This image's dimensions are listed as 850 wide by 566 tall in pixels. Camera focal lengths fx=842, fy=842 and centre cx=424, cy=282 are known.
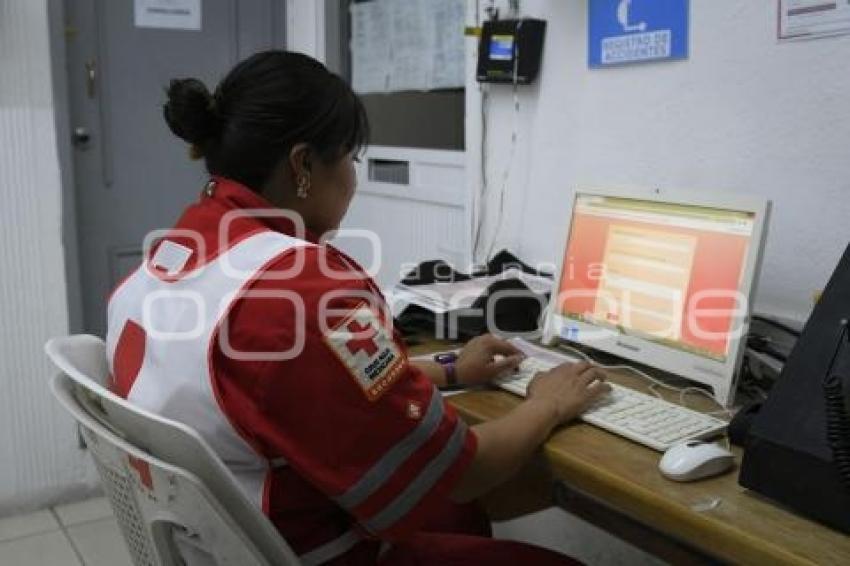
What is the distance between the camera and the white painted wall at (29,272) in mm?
2441

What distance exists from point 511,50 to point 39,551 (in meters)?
1.94

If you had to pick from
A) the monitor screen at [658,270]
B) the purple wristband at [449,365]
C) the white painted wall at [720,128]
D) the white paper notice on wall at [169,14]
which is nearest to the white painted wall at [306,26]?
the white paper notice on wall at [169,14]

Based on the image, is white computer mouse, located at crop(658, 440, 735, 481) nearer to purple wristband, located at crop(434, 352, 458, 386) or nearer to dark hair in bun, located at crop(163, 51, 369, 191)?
purple wristband, located at crop(434, 352, 458, 386)

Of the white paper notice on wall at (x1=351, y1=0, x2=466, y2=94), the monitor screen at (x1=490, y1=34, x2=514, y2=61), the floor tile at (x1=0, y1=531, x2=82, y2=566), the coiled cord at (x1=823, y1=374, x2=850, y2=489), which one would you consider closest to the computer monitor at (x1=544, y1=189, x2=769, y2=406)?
the coiled cord at (x1=823, y1=374, x2=850, y2=489)

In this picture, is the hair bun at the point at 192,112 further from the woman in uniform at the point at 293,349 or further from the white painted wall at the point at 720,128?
the white painted wall at the point at 720,128

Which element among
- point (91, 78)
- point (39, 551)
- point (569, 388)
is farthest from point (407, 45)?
point (39, 551)

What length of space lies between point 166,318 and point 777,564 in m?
0.76

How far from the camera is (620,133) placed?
1898mm

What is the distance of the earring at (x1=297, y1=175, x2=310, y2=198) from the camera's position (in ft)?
3.78

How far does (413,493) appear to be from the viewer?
1023mm

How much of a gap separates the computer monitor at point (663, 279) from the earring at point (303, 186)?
2.35ft

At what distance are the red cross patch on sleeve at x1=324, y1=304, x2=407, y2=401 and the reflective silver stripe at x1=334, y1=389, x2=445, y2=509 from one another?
7 cm

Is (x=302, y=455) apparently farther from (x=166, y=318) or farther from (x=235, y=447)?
(x=166, y=318)

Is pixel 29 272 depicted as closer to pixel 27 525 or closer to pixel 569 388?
pixel 27 525
